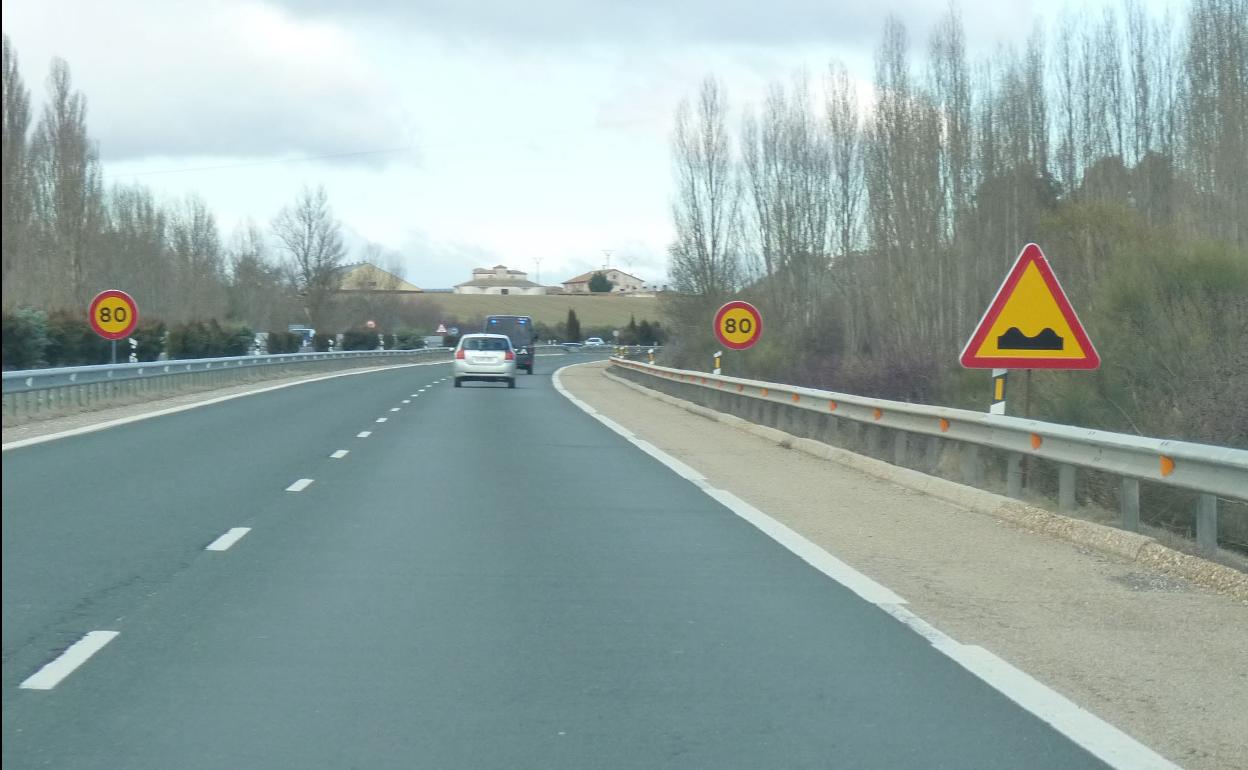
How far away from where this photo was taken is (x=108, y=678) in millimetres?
6742

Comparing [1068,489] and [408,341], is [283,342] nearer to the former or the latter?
[408,341]

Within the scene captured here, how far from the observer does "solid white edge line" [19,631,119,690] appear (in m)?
6.61

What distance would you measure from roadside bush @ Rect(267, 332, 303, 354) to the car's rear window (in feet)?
88.6

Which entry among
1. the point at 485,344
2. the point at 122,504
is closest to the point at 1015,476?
the point at 122,504

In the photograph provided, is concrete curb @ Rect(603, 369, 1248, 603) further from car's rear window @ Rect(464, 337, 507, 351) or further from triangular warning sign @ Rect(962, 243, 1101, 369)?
car's rear window @ Rect(464, 337, 507, 351)

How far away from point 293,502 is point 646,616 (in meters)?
6.64

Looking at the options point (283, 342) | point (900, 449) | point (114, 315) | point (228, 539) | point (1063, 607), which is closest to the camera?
point (1063, 607)

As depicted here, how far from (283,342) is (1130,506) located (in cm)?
6581

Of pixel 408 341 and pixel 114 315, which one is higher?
pixel 114 315

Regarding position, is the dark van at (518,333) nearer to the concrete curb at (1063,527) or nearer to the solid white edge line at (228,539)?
the concrete curb at (1063,527)

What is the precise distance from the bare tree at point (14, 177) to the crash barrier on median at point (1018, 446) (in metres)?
8.11

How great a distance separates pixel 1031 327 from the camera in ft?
44.5

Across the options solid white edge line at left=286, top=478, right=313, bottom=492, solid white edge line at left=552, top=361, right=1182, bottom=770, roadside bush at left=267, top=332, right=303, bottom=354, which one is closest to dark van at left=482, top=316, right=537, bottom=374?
roadside bush at left=267, top=332, right=303, bottom=354

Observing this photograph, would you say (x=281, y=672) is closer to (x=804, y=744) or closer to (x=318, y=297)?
(x=804, y=744)
